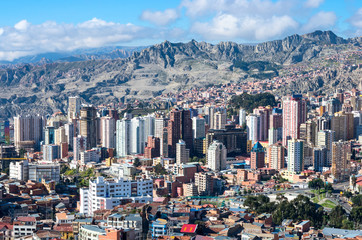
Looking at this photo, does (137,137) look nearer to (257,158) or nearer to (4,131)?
(257,158)

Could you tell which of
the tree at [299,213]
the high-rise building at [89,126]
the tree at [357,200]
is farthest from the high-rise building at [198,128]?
the tree at [299,213]

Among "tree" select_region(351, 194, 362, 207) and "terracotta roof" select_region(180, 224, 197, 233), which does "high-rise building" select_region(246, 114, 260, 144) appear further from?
"terracotta roof" select_region(180, 224, 197, 233)

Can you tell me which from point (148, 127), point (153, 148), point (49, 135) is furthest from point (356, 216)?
point (49, 135)

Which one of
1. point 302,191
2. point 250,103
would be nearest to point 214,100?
point 250,103

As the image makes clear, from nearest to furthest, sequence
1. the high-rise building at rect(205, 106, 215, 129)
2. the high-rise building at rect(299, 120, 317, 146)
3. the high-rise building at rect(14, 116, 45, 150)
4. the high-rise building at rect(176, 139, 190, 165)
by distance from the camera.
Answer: the high-rise building at rect(176, 139, 190, 165) → the high-rise building at rect(299, 120, 317, 146) → the high-rise building at rect(14, 116, 45, 150) → the high-rise building at rect(205, 106, 215, 129)

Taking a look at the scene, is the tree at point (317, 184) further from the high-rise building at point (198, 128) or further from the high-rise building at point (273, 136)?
the high-rise building at point (198, 128)

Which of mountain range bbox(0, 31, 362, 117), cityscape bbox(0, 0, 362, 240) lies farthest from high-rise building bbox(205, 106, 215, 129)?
mountain range bbox(0, 31, 362, 117)

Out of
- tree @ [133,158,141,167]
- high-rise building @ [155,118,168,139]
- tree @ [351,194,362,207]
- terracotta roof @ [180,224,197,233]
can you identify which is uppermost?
high-rise building @ [155,118,168,139]
